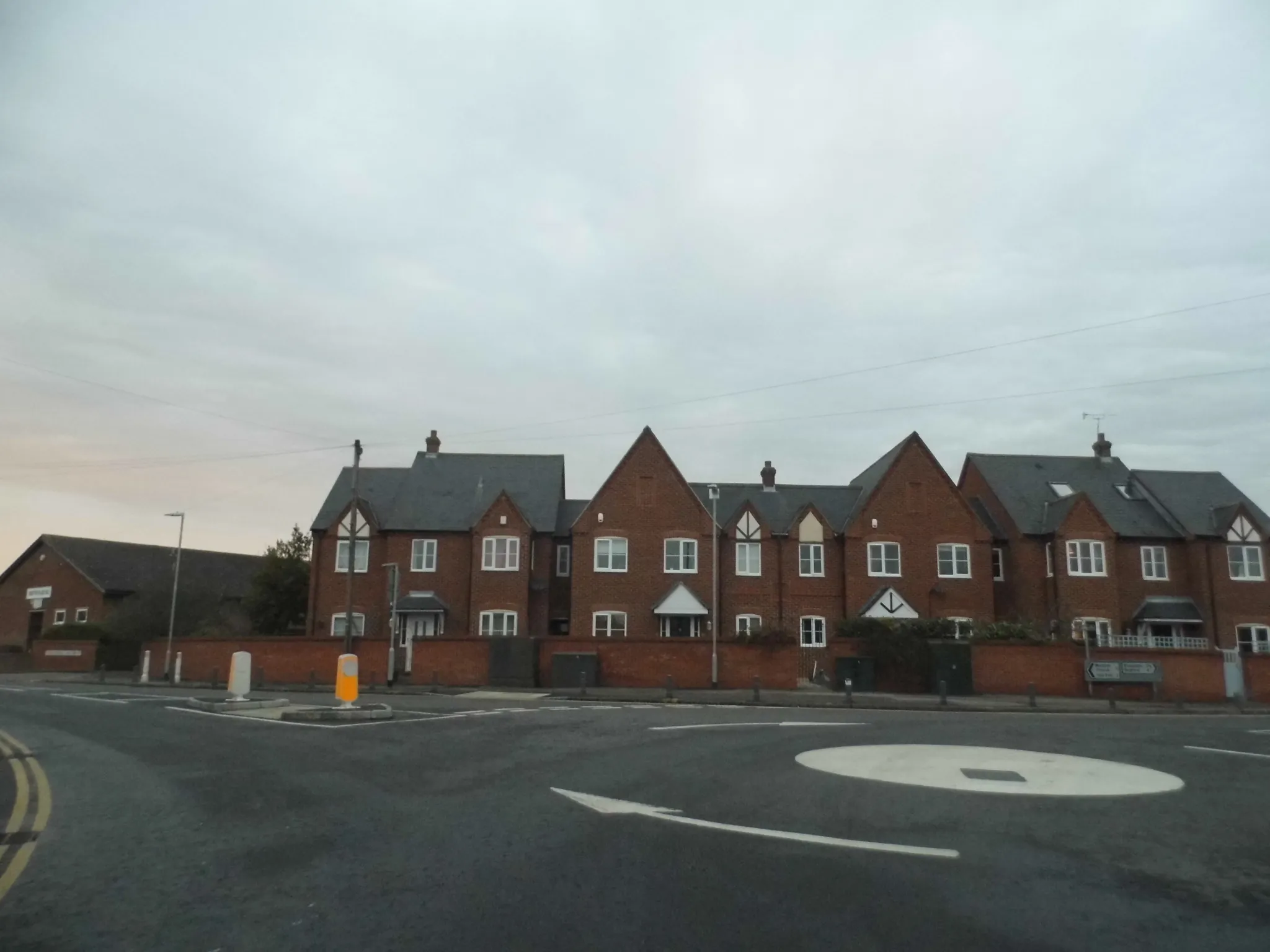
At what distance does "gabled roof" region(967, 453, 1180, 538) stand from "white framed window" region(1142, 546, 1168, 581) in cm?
69

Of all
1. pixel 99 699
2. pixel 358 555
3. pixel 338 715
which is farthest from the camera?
pixel 358 555

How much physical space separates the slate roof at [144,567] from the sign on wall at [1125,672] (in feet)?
150

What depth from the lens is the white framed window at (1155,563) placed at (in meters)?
45.8

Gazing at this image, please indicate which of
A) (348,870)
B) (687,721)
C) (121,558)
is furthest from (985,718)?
(121,558)

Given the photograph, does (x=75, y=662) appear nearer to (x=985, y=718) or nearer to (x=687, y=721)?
(x=687, y=721)

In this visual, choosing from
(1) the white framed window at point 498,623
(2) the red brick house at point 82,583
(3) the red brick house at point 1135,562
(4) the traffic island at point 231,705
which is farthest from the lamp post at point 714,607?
(2) the red brick house at point 82,583

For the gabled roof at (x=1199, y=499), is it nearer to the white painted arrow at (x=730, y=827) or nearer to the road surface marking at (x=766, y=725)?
the road surface marking at (x=766, y=725)

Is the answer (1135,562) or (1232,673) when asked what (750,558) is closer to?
(1135,562)

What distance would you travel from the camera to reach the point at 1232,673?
1382 inches

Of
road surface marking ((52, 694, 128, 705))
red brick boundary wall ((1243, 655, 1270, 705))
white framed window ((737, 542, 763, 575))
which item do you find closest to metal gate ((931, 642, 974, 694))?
red brick boundary wall ((1243, 655, 1270, 705))

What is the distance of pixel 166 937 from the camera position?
5.92 metres

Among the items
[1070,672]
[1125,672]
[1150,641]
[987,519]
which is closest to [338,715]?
[1070,672]

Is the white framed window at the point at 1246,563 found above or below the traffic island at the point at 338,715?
above

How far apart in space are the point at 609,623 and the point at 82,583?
36566 millimetres
